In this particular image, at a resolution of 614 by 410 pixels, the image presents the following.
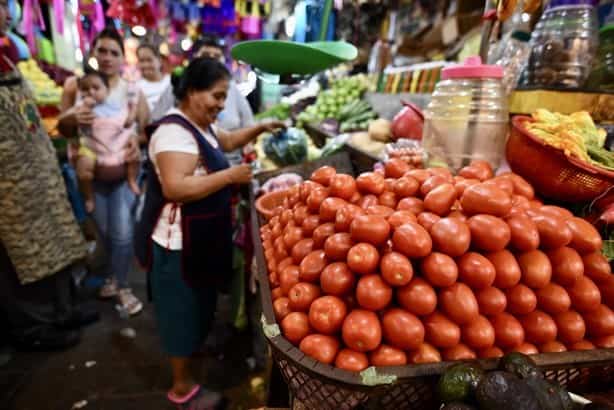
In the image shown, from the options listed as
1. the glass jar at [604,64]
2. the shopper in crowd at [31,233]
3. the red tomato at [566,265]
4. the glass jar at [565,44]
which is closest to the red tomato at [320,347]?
the red tomato at [566,265]

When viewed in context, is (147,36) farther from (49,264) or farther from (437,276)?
(437,276)

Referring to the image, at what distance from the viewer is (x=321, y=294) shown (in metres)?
1.02

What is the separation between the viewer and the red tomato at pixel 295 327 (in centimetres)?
93

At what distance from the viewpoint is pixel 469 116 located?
5.58 feet

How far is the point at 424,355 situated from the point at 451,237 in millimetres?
294

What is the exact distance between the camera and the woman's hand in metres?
2.08

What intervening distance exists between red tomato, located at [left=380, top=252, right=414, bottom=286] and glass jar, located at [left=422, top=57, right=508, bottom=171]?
3.25 feet

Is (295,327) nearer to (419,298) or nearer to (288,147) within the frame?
(419,298)

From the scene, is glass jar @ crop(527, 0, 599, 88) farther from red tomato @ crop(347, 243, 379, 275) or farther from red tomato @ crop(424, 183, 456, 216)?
red tomato @ crop(347, 243, 379, 275)

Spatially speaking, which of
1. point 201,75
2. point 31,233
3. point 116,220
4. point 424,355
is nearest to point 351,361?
point 424,355

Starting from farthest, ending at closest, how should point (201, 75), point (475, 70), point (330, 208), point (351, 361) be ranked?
point (201, 75) → point (475, 70) → point (330, 208) → point (351, 361)

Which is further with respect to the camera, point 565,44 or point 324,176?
point 565,44

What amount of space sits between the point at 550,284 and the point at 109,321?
3.53 meters

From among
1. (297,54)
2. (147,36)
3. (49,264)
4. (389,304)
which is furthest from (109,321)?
(147,36)
